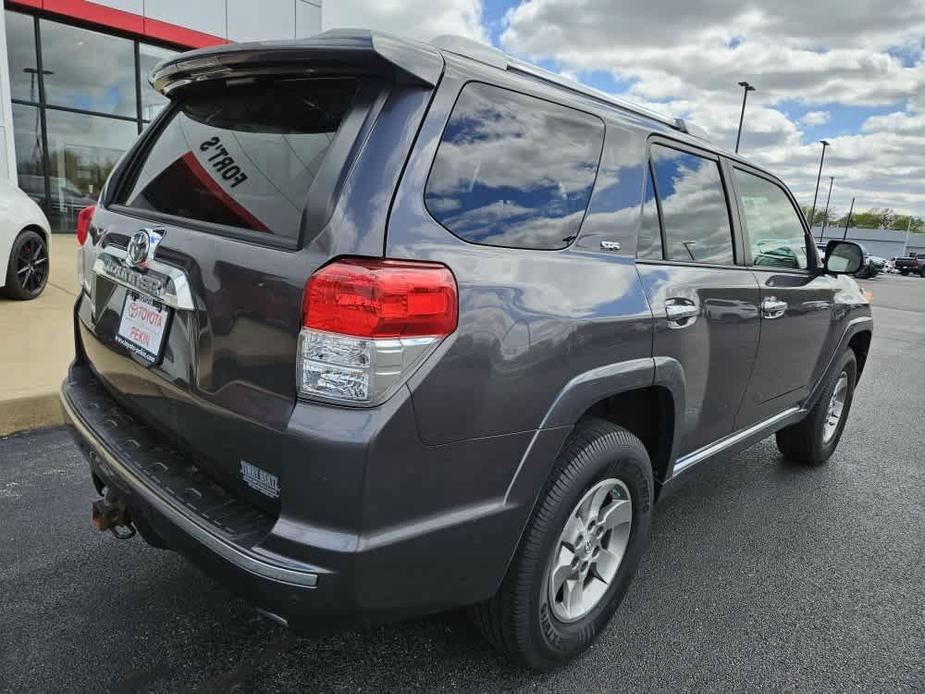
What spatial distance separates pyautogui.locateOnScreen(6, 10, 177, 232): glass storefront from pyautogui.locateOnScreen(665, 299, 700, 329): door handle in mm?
13418

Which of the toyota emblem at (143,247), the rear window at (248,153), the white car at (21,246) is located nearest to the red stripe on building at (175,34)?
the white car at (21,246)

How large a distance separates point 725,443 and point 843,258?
1.69m

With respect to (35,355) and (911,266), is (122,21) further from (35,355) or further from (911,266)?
(911,266)

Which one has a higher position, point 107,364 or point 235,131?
point 235,131

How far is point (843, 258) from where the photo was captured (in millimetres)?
4055

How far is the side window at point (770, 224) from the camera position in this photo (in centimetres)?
331

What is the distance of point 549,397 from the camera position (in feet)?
6.32

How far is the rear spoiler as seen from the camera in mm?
1694

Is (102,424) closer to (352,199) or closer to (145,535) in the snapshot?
(145,535)

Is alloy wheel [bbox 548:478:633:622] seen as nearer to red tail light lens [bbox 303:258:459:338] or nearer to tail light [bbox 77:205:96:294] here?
red tail light lens [bbox 303:258:459:338]

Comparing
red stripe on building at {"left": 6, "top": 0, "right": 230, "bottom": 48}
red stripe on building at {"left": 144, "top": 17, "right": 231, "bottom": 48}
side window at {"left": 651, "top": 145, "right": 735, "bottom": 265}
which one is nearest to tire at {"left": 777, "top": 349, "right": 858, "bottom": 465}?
side window at {"left": 651, "top": 145, "right": 735, "bottom": 265}

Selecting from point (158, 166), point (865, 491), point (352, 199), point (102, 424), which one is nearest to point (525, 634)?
point (352, 199)

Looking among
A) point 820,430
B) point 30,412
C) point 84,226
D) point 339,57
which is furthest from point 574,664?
point 30,412

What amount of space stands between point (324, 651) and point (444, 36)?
2.06 meters
